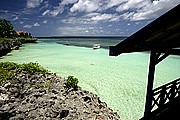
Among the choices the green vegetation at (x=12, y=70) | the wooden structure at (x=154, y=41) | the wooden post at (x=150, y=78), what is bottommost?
the green vegetation at (x=12, y=70)

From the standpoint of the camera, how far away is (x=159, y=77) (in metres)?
18.2

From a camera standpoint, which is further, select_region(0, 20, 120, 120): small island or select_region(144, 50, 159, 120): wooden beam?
select_region(0, 20, 120, 120): small island

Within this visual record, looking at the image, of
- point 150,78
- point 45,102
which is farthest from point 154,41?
point 45,102

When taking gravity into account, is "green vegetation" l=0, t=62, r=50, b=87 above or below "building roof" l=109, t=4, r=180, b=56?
below

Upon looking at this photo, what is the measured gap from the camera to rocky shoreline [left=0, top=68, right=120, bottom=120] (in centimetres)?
693

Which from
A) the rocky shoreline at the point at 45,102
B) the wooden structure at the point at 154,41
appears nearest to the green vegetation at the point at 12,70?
the rocky shoreline at the point at 45,102

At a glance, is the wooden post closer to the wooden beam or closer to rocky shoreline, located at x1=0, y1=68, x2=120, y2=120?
the wooden beam

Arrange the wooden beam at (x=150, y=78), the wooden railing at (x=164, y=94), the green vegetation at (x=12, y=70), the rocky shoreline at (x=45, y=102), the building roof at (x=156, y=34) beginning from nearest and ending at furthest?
the building roof at (x=156, y=34) → the wooden beam at (x=150, y=78) → the wooden railing at (x=164, y=94) → the rocky shoreline at (x=45, y=102) → the green vegetation at (x=12, y=70)

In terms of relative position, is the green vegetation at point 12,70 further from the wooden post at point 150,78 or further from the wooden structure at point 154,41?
the wooden structure at point 154,41

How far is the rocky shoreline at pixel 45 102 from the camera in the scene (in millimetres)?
6931

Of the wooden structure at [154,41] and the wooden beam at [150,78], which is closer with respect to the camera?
the wooden structure at [154,41]

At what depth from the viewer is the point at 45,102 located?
7711mm

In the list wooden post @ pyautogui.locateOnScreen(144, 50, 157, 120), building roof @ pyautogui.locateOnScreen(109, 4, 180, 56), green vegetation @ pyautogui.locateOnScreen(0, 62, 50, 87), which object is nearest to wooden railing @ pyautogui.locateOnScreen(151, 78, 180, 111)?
wooden post @ pyautogui.locateOnScreen(144, 50, 157, 120)

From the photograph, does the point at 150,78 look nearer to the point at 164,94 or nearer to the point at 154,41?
the point at 154,41
